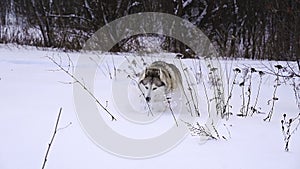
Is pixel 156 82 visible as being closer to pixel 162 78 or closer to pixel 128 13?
pixel 162 78

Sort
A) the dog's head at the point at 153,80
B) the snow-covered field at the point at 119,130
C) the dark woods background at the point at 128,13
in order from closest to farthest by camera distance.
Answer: the snow-covered field at the point at 119,130, the dog's head at the point at 153,80, the dark woods background at the point at 128,13

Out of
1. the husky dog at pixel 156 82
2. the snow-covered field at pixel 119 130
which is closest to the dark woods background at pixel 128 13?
the husky dog at pixel 156 82

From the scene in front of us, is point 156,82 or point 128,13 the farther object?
point 128,13

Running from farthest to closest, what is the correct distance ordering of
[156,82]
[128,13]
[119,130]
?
[128,13] < [156,82] < [119,130]

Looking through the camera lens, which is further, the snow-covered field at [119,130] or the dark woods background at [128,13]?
the dark woods background at [128,13]

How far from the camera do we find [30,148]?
9.20 feet

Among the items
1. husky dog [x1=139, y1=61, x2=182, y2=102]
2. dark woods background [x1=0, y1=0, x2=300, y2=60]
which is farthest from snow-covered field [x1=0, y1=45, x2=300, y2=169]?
dark woods background [x1=0, y1=0, x2=300, y2=60]

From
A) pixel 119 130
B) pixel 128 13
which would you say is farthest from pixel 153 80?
pixel 128 13

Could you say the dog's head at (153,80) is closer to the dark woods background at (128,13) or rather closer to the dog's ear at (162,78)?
the dog's ear at (162,78)

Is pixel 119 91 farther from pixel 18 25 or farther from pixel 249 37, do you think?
pixel 18 25

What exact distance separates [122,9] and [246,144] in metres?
11.9

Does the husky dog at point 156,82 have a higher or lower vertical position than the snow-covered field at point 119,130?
higher

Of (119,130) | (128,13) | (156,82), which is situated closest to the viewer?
(119,130)

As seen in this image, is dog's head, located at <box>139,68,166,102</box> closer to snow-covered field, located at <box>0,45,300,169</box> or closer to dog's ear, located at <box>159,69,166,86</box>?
dog's ear, located at <box>159,69,166,86</box>
